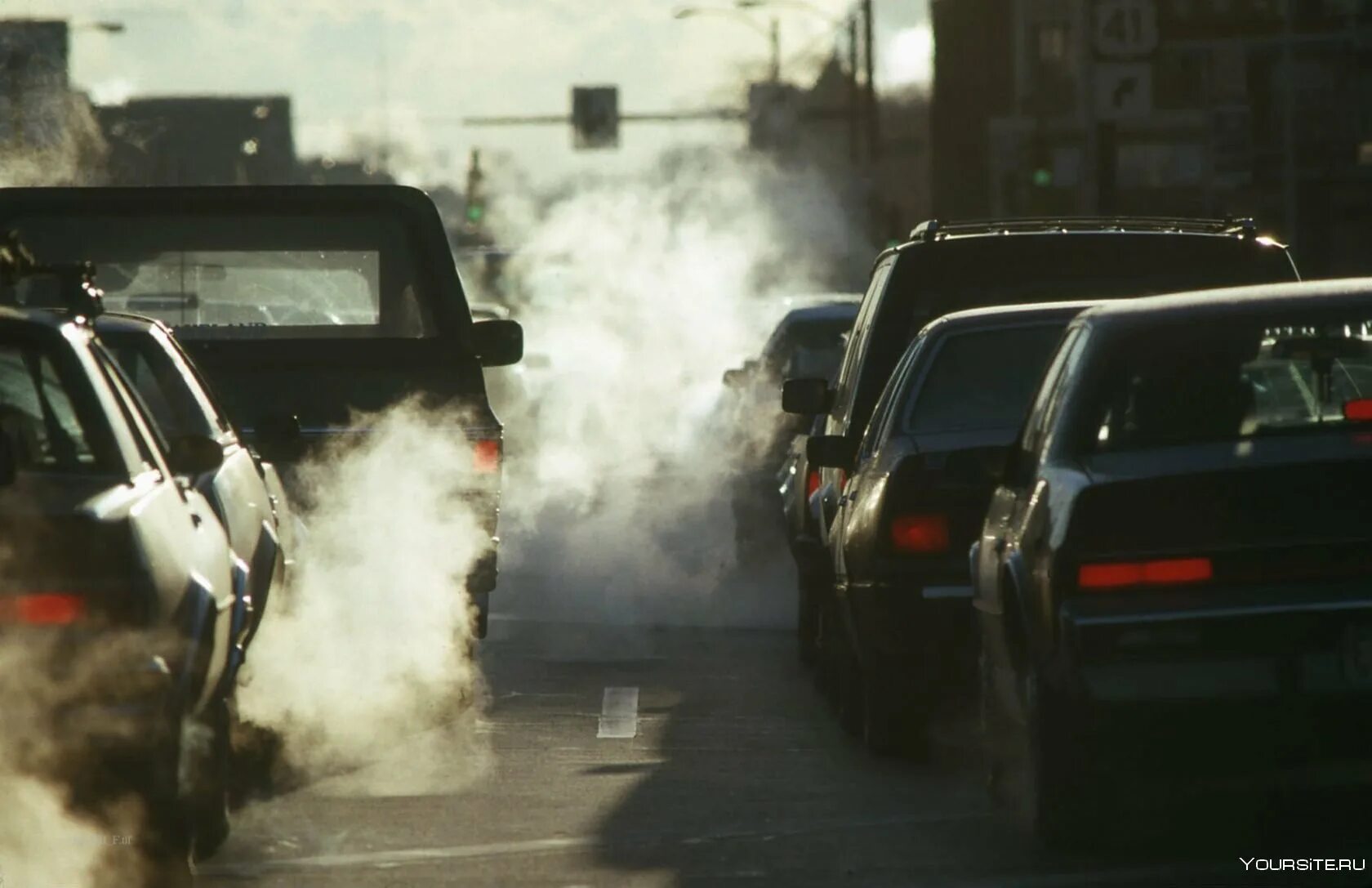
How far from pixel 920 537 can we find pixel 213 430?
2.38m

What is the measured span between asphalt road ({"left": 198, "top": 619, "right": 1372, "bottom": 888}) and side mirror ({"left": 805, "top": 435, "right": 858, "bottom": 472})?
3.30 feet

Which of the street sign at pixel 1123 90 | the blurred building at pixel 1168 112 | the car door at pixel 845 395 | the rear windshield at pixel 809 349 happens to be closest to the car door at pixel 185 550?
the car door at pixel 845 395

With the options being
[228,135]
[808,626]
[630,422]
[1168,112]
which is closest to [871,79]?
[630,422]

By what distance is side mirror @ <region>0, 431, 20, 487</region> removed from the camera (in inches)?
288

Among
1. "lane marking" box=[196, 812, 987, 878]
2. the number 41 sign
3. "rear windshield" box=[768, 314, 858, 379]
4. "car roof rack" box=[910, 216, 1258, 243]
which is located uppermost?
the number 41 sign

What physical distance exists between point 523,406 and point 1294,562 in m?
26.2

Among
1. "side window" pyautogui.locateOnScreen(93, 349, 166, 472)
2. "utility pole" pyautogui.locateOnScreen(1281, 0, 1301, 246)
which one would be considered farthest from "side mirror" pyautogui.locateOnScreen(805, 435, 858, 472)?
"utility pole" pyautogui.locateOnScreen(1281, 0, 1301, 246)

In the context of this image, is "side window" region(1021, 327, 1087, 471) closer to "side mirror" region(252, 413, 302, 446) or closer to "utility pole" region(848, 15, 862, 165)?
"side mirror" region(252, 413, 302, 446)

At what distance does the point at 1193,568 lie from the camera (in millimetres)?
8289

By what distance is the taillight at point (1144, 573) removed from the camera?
829 cm

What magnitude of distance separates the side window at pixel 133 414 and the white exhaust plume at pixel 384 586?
10.7 ft

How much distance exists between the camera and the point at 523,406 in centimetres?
3419

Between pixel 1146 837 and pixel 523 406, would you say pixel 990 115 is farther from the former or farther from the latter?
pixel 1146 837

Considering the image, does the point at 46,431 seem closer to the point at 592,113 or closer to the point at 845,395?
the point at 845,395
